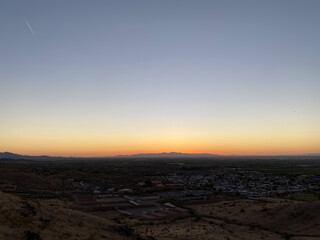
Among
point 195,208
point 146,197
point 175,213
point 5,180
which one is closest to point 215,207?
point 195,208

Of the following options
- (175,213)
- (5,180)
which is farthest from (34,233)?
(5,180)

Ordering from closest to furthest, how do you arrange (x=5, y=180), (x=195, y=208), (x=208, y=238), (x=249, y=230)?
(x=208, y=238), (x=249, y=230), (x=195, y=208), (x=5, y=180)

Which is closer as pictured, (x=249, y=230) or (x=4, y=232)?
(x=4, y=232)

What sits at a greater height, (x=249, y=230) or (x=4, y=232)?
(x=4, y=232)

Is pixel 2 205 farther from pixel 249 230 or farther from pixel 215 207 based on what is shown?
pixel 215 207

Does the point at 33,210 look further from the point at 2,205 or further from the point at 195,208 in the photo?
the point at 195,208

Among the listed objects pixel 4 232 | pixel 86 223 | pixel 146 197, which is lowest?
pixel 146 197

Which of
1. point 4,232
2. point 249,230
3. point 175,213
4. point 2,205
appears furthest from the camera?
point 175,213
